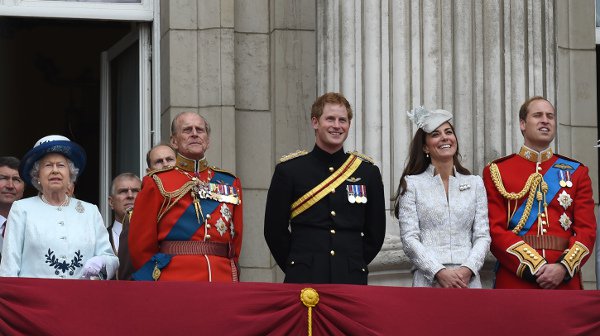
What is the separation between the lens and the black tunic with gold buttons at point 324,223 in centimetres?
1065

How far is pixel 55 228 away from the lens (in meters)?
10.7

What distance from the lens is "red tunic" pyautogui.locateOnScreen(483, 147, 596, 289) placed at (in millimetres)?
10969

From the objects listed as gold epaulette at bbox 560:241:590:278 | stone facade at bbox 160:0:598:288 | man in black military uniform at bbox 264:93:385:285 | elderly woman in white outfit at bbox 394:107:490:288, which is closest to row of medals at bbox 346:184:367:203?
man in black military uniform at bbox 264:93:385:285

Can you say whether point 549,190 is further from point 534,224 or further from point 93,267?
point 93,267

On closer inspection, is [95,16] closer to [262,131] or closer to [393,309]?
[262,131]

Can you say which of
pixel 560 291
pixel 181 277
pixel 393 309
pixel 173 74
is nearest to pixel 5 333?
pixel 181 277

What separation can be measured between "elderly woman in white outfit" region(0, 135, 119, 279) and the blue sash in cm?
241

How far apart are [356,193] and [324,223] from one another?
0.90 ft

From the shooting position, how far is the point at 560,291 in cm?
1042

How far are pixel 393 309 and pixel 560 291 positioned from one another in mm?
980

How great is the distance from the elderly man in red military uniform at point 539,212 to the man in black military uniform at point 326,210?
80cm

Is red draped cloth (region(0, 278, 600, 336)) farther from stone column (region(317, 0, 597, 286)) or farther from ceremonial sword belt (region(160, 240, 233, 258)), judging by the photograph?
stone column (region(317, 0, 597, 286))

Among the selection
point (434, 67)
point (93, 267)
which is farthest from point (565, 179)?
point (93, 267)

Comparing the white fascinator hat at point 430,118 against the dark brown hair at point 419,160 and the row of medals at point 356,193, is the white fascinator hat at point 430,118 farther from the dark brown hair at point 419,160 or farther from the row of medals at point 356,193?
the row of medals at point 356,193
